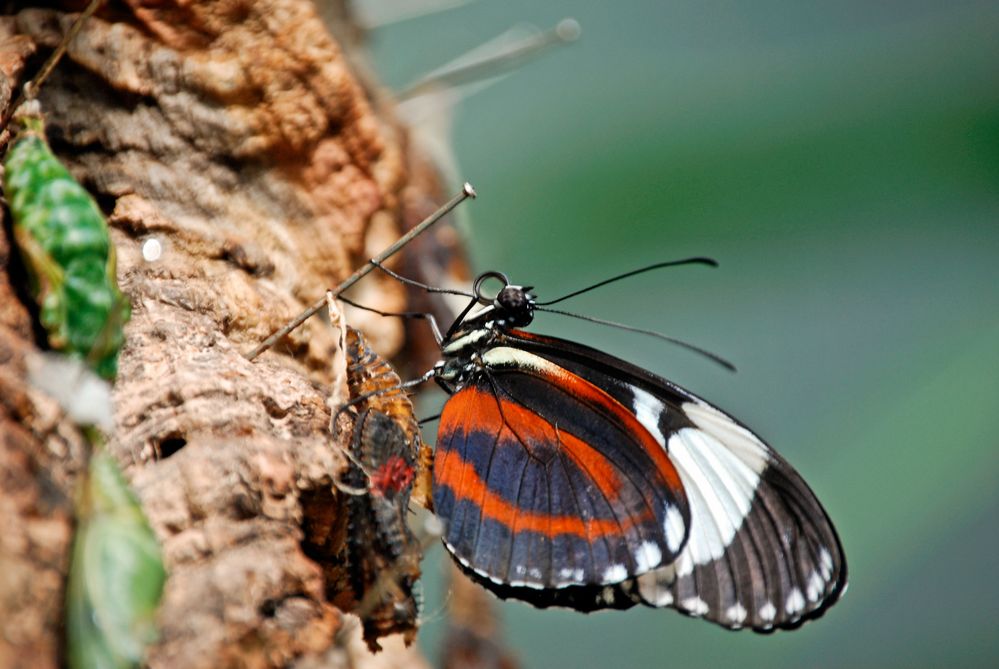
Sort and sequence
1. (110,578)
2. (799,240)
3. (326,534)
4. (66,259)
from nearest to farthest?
(110,578) → (66,259) → (326,534) → (799,240)

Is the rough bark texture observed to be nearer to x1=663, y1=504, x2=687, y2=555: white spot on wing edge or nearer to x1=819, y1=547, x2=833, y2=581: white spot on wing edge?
x1=663, y1=504, x2=687, y2=555: white spot on wing edge

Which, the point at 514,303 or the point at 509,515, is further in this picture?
the point at 514,303

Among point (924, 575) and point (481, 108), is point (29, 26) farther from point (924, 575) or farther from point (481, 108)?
point (924, 575)

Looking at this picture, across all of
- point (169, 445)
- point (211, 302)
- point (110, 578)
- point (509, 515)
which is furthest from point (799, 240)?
point (110, 578)

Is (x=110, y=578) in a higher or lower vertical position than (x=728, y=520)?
lower

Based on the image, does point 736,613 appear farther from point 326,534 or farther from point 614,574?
point 326,534

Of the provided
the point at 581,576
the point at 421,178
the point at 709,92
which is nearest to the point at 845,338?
the point at 709,92
